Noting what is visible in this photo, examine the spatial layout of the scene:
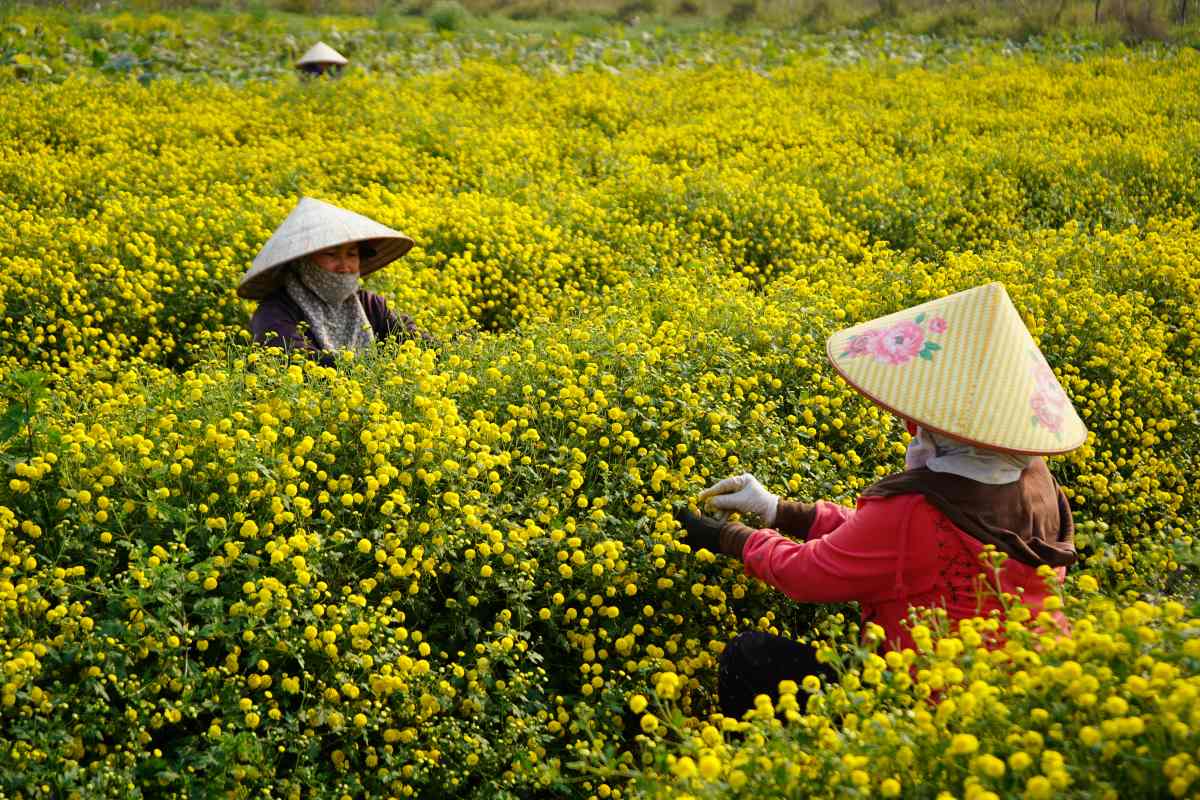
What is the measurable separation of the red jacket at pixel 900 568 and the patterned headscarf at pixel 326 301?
94.9 inches

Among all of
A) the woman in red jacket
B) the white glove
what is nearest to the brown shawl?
the woman in red jacket

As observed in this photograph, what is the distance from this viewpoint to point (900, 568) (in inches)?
106

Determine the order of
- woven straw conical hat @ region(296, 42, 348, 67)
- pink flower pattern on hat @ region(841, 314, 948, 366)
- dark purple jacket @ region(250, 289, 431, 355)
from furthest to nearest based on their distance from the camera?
woven straw conical hat @ region(296, 42, 348, 67) → dark purple jacket @ region(250, 289, 431, 355) → pink flower pattern on hat @ region(841, 314, 948, 366)

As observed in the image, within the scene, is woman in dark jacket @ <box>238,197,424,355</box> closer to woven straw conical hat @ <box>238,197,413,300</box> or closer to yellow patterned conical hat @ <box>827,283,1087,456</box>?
woven straw conical hat @ <box>238,197,413,300</box>

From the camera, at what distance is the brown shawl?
8.54 feet

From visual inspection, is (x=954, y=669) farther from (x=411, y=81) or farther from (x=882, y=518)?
→ (x=411, y=81)

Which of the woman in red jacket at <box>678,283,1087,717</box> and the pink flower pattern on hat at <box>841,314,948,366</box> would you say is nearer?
the woman in red jacket at <box>678,283,1087,717</box>

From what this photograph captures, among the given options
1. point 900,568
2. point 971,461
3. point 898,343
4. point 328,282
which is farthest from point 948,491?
point 328,282

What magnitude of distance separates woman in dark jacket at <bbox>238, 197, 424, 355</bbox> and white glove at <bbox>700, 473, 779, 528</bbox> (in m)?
1.71

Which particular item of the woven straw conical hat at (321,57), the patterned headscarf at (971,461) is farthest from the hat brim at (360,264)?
the woven straw conical hat at (321,57)

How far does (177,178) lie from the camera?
24.5 ft

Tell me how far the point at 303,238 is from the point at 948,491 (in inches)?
114

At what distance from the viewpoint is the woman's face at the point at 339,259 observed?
451 centimetres

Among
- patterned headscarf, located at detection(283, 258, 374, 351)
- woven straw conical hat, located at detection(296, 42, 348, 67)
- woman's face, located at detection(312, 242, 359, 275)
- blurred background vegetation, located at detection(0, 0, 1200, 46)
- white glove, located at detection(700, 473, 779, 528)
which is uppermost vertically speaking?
blurred background vegetation, located at detection(0, 0, 1200, 46)
